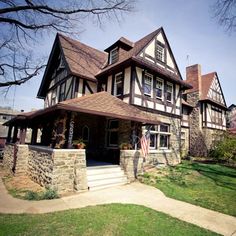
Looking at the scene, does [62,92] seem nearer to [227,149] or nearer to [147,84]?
[147,84]

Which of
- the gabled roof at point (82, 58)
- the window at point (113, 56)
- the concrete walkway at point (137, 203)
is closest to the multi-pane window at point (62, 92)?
the gabled roof at point (82, 58)

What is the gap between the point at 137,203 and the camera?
20.0 ft

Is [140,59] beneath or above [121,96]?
above

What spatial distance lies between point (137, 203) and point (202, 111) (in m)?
17.6

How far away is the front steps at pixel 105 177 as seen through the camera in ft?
25.6

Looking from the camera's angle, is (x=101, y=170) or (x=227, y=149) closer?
(x=101, y=170)

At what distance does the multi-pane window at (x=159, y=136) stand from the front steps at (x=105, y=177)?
4.15 meters

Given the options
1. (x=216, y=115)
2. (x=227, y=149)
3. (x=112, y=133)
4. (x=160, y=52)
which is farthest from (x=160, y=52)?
(x=216, y=115)

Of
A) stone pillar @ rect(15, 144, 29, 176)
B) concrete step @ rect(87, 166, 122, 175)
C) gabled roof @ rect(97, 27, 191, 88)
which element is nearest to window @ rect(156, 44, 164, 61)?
gabled roof @ rect(97, 27, 191, 88)

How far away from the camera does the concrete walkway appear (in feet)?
16.1

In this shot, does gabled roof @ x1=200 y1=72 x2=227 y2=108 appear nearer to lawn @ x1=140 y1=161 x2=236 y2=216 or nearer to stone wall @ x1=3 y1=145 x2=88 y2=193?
lawn @ x1=140 y1=161 x2=236 y2=216

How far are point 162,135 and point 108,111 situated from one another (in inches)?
250

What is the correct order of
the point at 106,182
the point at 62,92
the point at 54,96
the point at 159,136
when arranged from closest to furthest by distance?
the point at 106,182
the point at 159,136
the point at 62,92
the point at 54,96

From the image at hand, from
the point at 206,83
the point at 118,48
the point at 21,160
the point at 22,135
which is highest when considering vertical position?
the point at 206,83
